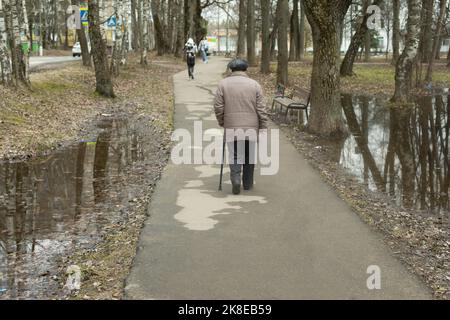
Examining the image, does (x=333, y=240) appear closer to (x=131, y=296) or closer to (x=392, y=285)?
(x=392, y=285)

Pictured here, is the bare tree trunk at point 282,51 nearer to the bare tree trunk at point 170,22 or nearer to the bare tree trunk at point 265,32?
the bare tree trunk at point 265,32

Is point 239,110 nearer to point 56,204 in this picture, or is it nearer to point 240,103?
point 240,103

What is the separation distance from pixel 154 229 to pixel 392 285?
9.34 feet

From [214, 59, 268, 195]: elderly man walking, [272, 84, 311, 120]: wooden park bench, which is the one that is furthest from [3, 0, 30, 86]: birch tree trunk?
[214, 59, 268, 195]: elderly man walking

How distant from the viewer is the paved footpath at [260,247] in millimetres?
5379

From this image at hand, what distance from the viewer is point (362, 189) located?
32.7 feet

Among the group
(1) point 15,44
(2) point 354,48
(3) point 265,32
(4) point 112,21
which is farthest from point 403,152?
(2) point 354,48

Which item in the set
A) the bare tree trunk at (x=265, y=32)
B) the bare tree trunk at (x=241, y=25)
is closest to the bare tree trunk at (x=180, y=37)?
the bare tree trunk at (x=241, y=25)

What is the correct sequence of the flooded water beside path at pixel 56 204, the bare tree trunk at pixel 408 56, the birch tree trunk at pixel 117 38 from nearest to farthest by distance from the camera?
the flooded water beside path at pixel 56 204 → the bare tree trunk at pixel 408 56 → the birch tree trunk at pixel 117 38

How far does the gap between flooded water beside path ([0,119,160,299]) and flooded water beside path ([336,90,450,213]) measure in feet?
13.9

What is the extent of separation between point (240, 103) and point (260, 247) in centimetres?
258

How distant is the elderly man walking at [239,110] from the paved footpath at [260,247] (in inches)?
27.1

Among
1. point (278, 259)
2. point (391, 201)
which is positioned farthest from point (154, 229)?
point (391, 201)
